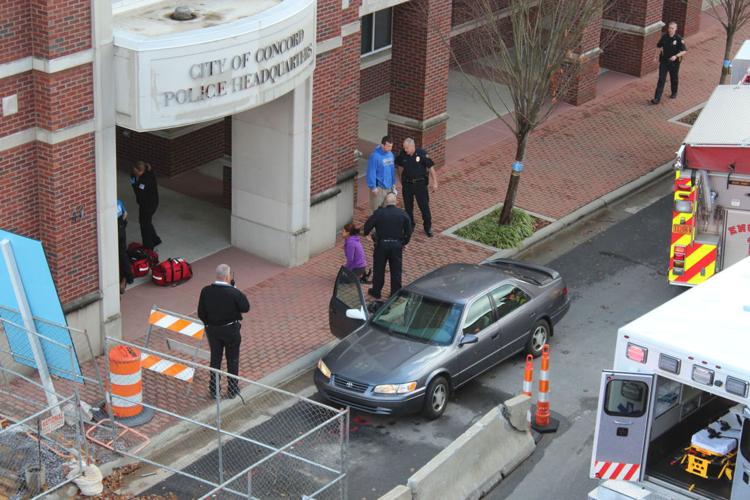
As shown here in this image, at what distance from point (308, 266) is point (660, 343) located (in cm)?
880

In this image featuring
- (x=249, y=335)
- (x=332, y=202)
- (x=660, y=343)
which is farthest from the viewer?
(x=332, y=202)

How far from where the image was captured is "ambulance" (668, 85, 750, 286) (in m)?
17.8

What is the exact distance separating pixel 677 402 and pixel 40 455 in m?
6.48

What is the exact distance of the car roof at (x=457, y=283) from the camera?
15727 millimetres

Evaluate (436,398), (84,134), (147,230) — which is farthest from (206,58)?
(436,398)

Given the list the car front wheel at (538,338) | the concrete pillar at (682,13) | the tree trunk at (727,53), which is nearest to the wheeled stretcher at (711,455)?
the car front wheel at (538,338)

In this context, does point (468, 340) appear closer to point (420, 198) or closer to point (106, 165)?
point (106, 165)

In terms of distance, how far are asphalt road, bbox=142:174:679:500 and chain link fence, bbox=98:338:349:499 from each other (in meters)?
0.22

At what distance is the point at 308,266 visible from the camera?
19.5 meters

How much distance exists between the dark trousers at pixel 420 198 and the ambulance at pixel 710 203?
13.5 feet

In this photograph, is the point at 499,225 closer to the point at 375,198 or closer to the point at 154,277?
the point at 375,198

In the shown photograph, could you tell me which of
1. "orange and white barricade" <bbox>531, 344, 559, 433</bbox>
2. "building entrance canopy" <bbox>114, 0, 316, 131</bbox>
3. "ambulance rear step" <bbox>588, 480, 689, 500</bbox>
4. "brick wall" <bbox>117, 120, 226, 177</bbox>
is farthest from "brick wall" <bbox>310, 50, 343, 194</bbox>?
"ambulance rear step" <bbox>588, 480, 689, 500</bbox>

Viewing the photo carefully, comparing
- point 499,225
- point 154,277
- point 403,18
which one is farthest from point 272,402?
point 403,18

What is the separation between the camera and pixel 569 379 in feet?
53.6
